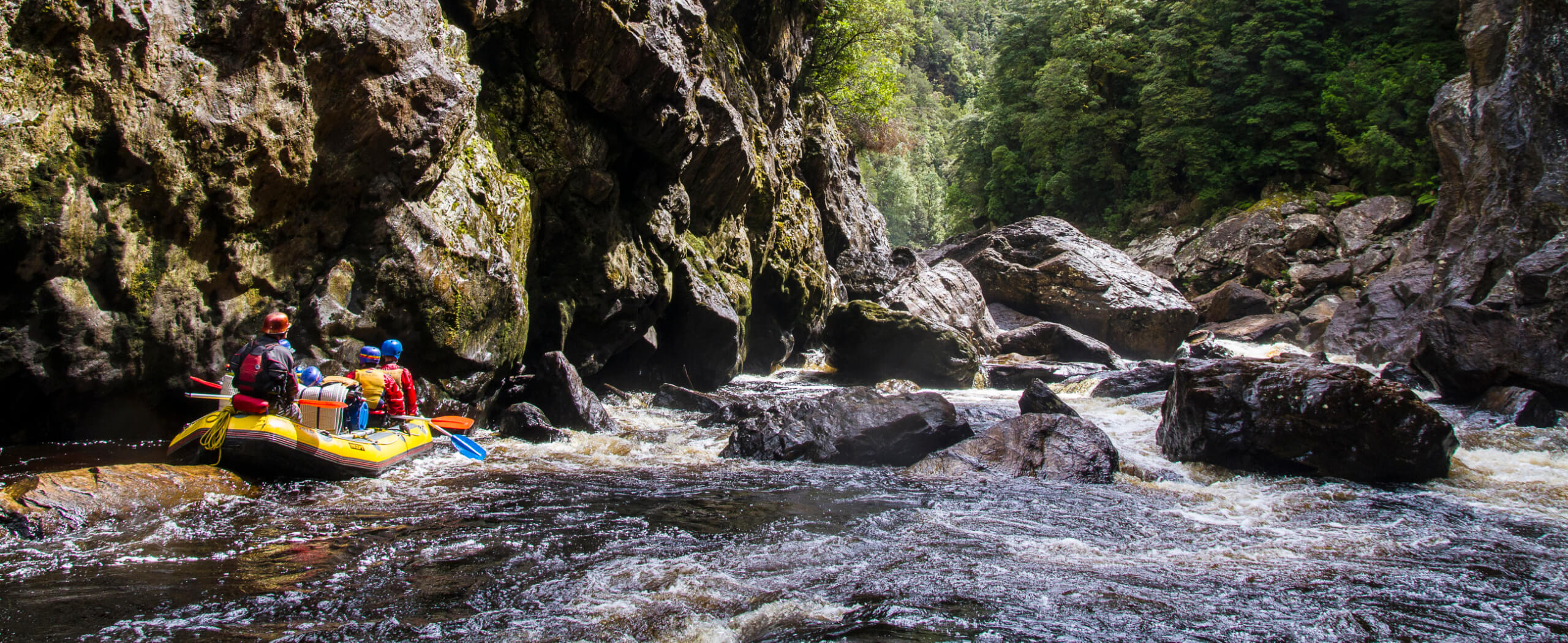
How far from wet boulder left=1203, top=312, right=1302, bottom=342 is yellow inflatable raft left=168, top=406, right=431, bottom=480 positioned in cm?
2152

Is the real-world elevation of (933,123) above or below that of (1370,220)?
above

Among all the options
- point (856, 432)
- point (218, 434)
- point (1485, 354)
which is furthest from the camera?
point (1485, 354)

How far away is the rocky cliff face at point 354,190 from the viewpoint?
6.29 m

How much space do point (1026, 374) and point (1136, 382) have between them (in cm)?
346

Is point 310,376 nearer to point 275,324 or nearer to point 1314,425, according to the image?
point 275,324

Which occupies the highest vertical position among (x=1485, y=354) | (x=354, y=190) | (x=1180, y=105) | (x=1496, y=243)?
(x=1180, y=105)

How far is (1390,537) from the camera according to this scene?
18.9ft

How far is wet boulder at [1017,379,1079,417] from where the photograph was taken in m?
10.4

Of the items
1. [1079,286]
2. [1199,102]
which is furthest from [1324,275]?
[1199,102]

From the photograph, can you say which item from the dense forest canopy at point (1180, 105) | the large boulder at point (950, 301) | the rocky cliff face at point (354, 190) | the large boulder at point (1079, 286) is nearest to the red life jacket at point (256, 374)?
the rocky cliff face at point (354, 190)

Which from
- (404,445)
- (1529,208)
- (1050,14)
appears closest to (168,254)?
(404,445)

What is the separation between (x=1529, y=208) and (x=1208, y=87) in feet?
72.4

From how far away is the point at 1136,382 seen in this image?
1406 centimetres

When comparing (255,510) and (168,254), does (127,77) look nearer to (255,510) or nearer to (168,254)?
(168,254)
